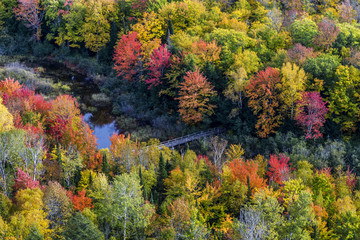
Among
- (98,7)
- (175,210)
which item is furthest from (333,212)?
(98,7)

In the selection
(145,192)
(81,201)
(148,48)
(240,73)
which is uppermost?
(240,73)

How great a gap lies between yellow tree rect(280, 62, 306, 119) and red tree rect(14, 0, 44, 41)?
6099 cm

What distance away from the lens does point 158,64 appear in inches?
2431

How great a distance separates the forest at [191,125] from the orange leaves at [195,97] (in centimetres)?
23

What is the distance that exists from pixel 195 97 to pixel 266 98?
999 centimetres

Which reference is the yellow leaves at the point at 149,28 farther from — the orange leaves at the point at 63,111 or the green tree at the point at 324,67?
the green tree at the point at 324,67

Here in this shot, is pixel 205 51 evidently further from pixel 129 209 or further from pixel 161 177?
pixel 129 209

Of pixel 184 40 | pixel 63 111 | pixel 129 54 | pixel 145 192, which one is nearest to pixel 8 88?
pixel 63 111

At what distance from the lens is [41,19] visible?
9000cm

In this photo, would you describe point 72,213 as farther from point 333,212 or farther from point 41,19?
point 41,19

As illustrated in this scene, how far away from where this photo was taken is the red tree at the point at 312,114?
49562mm

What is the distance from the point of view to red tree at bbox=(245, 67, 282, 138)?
51406 mm

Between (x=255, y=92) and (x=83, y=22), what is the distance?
4636 centimetres

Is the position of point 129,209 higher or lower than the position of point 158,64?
lower
